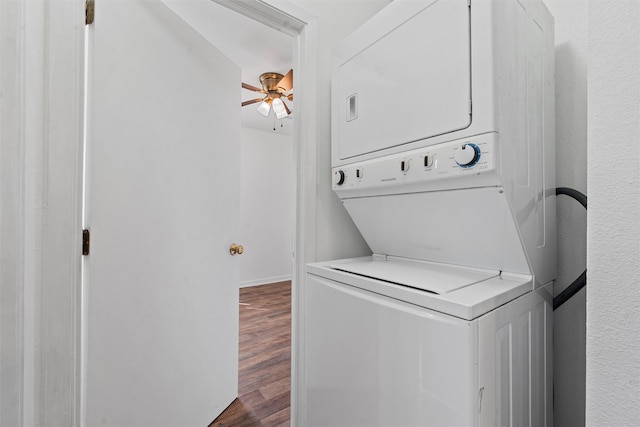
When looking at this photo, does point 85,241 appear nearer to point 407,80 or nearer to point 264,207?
point 407,80

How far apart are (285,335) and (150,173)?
213 cm

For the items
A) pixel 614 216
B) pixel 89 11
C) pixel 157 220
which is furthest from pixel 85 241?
pixel 614 216

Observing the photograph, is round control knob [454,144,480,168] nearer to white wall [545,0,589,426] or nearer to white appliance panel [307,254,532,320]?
white appliance panel [307,254,532,320]

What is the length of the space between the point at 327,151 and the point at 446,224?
72 centimetres

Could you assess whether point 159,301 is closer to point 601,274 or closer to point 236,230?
point 236,230

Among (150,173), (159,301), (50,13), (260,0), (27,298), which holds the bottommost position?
(159,301)

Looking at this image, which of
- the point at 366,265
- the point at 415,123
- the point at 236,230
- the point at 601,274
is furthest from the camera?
the point at 236,230

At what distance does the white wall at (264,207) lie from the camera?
15.3 ft

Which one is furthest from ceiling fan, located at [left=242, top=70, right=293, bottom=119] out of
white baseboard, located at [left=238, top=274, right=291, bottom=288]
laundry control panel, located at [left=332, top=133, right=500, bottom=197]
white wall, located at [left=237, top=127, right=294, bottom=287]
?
white baseboard, located at [left=238, top=274, right=291, bottom=288]

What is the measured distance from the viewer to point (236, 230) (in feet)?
6.25

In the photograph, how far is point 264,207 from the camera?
489cm

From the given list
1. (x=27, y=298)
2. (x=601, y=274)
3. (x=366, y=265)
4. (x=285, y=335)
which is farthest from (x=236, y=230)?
(x=601, y=274)

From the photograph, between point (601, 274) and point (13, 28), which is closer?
point (601, 274)

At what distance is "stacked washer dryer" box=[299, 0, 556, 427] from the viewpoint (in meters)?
0.77
